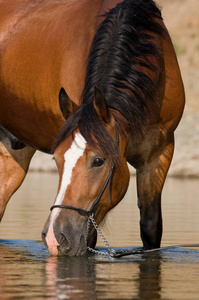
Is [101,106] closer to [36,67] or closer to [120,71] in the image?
[120,71]

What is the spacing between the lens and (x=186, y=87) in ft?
76.3

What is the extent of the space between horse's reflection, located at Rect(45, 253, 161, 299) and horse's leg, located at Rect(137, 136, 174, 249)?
825mm

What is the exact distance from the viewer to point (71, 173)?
526cm

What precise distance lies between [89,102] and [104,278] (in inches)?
50.7

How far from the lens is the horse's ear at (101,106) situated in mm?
5379

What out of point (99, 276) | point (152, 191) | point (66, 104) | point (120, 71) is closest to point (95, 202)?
point (99, 276)

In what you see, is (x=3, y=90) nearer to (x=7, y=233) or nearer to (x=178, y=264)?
(x=7, y=233)

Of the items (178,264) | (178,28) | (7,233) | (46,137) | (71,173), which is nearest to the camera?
(71,173)

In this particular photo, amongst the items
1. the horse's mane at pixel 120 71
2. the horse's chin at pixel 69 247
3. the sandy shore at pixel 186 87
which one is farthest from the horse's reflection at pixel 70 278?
the sandy shore at pixel 186 87

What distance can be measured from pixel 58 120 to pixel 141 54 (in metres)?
1.07

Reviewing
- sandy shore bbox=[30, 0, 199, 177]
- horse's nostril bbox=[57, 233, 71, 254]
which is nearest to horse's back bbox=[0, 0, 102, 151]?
sandy shore bbox=[30, 0, 199, 177]

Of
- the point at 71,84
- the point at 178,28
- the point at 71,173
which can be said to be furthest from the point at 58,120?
the point at 178,28

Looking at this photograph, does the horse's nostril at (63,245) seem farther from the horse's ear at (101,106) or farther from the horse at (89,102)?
the horse's ear at (101,106)

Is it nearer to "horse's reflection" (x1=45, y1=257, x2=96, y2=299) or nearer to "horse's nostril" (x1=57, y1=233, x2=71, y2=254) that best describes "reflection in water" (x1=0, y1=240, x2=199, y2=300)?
"horse's reflection" (x1=45, y1=257, x2=96, y2=299)
